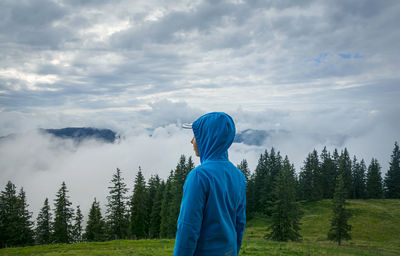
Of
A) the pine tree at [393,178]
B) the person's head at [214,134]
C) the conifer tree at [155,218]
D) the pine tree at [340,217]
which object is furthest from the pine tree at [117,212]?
the pine tree at [393,178]

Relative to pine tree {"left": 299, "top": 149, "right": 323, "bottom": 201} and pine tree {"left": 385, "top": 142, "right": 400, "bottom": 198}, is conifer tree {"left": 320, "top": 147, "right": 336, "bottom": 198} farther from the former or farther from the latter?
pine tree {"left": 385, "top": 142, "right": 400, "bottom": 198}

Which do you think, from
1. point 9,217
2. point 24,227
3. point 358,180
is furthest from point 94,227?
point 358,180

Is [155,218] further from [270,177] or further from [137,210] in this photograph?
[270,177]

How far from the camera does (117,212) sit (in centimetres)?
4253

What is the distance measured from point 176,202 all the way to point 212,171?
136 feet

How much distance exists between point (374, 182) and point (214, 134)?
92.5 m

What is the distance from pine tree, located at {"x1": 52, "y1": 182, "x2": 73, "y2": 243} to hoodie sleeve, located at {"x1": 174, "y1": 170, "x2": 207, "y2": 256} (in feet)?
150

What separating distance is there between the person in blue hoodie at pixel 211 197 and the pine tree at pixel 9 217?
48.9 metres

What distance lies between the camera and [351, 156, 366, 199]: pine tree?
7931cm

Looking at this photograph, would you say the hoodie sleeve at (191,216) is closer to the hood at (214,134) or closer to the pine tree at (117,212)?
the hood at (214,134)

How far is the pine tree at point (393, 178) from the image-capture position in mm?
78750

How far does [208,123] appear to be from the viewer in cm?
327

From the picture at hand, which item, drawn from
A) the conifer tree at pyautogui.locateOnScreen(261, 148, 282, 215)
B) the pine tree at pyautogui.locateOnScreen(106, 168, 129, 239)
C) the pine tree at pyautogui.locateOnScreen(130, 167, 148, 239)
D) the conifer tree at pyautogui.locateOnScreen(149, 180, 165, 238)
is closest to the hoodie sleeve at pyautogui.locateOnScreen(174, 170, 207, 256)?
the pine tree at pyautogui.locateOnScreen(106, 168, 129, 239)

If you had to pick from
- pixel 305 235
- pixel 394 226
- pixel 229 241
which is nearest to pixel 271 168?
pixel 305 235
